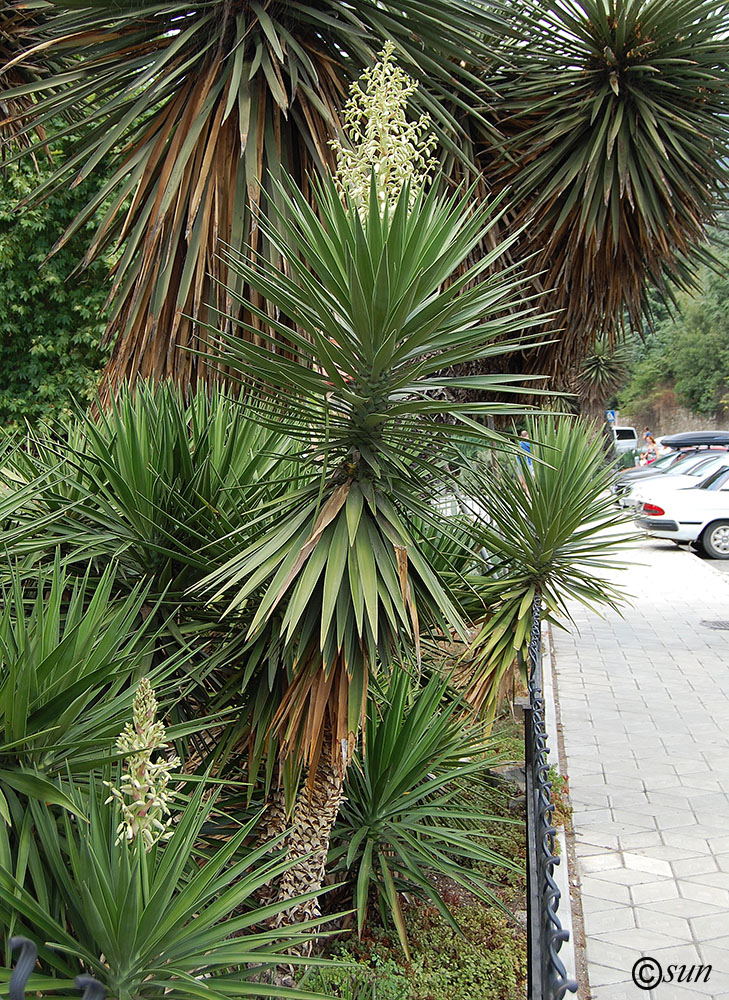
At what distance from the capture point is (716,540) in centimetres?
1301

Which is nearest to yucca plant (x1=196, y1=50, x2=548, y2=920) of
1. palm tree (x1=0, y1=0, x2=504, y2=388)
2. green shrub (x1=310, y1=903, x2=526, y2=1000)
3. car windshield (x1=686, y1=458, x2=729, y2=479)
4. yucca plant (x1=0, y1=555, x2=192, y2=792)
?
yucca plant (x1=0, y1=555, x2=192, y2=792)

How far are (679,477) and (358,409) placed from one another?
40.5 ft

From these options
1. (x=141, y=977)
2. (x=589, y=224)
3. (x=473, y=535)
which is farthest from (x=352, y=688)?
(x=589, y=224)

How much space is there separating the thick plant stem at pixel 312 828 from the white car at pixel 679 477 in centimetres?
1085

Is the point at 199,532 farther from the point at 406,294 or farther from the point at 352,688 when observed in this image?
the point at 406,294

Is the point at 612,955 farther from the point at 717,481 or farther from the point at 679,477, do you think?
the point at 679,477

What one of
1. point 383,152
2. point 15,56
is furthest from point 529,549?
point 15,56

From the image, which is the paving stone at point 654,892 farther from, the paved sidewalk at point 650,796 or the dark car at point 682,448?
the dark car at point 682,448

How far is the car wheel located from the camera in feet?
42.3

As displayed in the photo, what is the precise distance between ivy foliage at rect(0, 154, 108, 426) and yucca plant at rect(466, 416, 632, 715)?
8.85 metres

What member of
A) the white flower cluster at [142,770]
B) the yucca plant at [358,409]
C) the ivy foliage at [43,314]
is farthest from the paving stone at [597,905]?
the ivy foliage at [43,314]

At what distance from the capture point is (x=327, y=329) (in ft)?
6.84

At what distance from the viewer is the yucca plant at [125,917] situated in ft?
4.66

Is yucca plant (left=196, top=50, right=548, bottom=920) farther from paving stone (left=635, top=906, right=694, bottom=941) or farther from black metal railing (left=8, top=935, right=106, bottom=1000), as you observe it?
paving stone (left=635, top=906, right=694, bottom=941)
